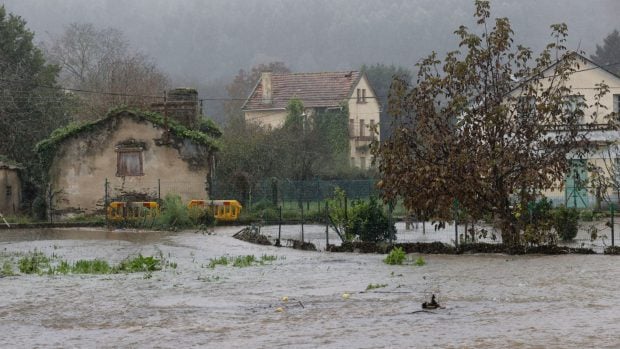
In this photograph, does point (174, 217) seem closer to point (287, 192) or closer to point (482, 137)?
point (287, 192)

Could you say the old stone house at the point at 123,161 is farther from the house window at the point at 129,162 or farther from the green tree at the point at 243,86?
the green tree at the point at 243,86

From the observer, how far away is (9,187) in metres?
50.7

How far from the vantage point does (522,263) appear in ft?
71.7

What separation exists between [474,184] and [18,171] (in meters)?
32.5

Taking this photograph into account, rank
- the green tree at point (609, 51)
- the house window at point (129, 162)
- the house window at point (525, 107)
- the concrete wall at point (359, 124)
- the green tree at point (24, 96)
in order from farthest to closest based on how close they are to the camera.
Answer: the green tree at point (609, 51) < the concrete wall at point (359, 124) < the green tree at point (24, 96) < the house window at point (129, 162) < the house window at point (525, 107)

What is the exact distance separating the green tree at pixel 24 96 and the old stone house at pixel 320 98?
817 inches

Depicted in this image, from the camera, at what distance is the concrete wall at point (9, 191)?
Result: 49.7 meters

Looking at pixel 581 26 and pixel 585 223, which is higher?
pixel 581 26

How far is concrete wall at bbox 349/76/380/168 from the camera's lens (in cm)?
7974

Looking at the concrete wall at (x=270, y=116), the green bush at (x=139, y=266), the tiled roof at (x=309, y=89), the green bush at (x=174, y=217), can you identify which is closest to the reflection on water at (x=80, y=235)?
the green bush at (x=174, y=217)

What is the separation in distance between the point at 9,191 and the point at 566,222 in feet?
98.8

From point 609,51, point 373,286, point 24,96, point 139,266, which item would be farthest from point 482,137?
point 609,51

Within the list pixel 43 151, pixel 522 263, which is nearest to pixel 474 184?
pixel 522 263

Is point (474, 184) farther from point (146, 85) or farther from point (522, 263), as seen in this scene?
point (146, 85)
